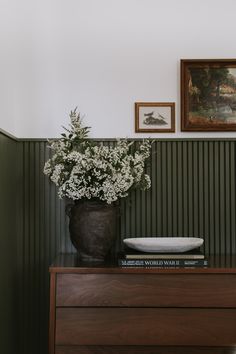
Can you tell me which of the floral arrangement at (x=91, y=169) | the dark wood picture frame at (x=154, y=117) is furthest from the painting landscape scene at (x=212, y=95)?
the floral arrangement at (x=91, y=169)

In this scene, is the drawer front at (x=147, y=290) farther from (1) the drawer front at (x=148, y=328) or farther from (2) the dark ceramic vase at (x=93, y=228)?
(2) the dark ceramic vase at (x=93, y=228)

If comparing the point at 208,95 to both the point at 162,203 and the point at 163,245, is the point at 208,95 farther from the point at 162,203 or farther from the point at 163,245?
the point at 163,245

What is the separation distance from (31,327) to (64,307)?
573 millimetres

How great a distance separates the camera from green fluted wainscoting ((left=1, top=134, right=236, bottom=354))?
2627 millimetres

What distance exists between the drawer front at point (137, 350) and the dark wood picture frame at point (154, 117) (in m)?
1.17

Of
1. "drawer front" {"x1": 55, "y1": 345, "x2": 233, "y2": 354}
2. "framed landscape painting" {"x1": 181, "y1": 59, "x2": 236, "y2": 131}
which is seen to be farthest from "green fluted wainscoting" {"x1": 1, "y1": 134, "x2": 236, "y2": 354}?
"drawer front" {"x1": 55, "y1": 345, "x2": 233, "y2": 354}

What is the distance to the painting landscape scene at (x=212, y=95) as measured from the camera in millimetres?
2639

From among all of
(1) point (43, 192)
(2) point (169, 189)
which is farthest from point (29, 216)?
(2) point (169, 189)

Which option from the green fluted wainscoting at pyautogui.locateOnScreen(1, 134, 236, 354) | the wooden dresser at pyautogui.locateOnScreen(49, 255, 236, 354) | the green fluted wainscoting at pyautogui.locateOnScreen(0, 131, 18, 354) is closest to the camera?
the wooden dresser at pyautogui.locateOnScreen(49, 255, 236, 354)

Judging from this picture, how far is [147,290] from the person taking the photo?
2160 millimetres

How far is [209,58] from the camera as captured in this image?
2648 mm

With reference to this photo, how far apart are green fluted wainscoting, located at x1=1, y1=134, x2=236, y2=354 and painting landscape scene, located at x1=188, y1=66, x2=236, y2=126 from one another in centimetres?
13

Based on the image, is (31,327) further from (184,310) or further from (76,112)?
(76,112)

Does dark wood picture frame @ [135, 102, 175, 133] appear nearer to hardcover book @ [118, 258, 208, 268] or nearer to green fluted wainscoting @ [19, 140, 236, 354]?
green fluted wainscoting @ [19, 140, 236, 354]
